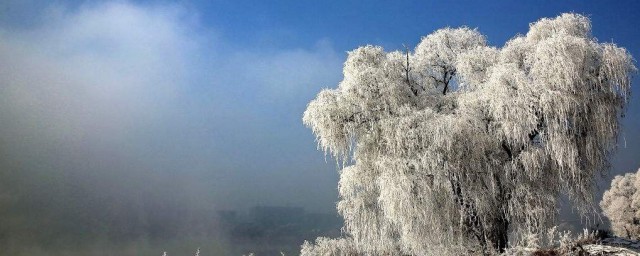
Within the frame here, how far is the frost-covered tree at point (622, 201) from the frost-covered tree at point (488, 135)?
96.9 ft

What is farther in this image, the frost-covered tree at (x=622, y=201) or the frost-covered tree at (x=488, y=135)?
the frost-covered tree at (x=622, y=201)

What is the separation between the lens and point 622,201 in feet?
153

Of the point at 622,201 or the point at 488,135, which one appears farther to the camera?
the point at 622,201

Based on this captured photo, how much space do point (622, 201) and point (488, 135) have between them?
1327 inches

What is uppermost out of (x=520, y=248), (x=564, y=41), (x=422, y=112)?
(x=564, y=41)

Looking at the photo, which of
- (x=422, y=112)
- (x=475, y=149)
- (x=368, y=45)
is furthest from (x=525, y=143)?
(x=368, y=45)

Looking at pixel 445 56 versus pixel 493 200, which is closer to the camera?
pixel 493 200

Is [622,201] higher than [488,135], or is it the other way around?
[488,135]

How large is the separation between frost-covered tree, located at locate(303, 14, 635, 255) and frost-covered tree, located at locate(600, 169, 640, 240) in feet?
96.9

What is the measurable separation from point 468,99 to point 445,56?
13.1 feet

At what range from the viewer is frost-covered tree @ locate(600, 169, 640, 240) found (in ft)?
149

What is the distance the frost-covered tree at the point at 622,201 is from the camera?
4528cm

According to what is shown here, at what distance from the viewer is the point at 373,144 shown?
20.7m

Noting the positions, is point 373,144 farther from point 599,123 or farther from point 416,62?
point 599,123
